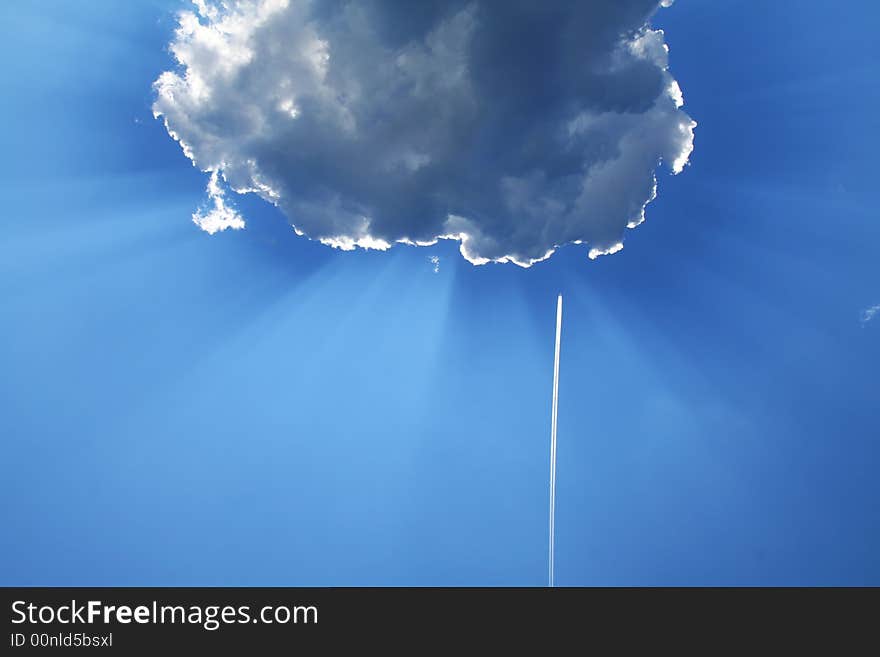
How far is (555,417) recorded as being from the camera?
22.9 metres
